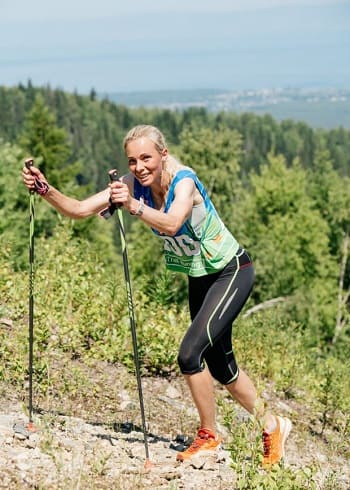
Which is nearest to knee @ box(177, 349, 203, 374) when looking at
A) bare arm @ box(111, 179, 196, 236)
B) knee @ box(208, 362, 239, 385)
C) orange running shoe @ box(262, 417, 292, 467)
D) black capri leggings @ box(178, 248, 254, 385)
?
black capri leggings @ box(178, 248, 254, 385)

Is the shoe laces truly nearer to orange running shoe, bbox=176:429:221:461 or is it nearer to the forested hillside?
orange running shoe, bbox=176:429:221:461

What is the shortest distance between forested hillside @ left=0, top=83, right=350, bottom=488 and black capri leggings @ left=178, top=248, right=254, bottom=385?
669 mm

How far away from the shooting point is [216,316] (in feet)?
19.4

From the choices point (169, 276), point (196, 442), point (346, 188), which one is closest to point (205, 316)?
point (196, 442)

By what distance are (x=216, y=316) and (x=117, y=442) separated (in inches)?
58.9

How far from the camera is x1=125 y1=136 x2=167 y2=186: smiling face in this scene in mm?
5559

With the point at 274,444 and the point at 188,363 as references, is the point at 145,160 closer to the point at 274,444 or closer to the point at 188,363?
the point at 188,363

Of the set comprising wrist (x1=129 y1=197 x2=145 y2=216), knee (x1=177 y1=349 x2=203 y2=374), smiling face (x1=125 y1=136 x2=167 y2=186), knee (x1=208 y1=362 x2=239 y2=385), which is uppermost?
smiling face (x1=125 y1=136 x2=167 y2=186)

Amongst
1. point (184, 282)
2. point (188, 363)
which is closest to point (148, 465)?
point (188, 363)

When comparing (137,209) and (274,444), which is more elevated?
(137,209)

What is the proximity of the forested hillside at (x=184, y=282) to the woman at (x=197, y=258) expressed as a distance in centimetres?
70

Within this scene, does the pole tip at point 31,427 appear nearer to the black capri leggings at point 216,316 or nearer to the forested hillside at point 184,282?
the forested hillside at point 184,282

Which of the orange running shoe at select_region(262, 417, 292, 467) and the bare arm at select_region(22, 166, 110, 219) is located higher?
the bare arm at select_region(22, 166, 110, 219)

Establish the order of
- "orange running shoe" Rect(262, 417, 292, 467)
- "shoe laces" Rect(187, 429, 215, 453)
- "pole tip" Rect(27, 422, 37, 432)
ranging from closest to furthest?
"pole tip" Rect(27, 422, 37, 432) < "shoe laces" Rect(187, 429, 215, 453) < "orange running shoe" Rect(262, 417, 292, 467)
